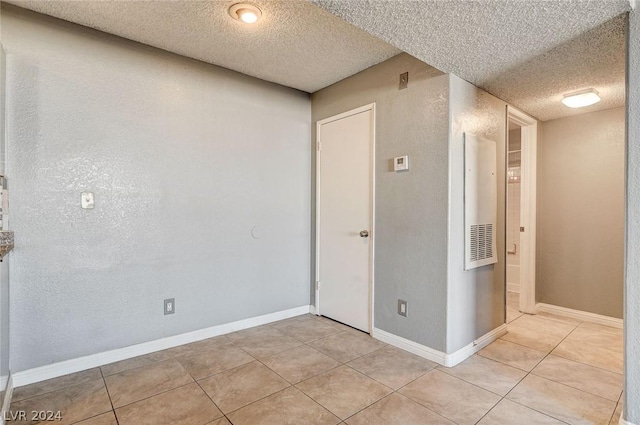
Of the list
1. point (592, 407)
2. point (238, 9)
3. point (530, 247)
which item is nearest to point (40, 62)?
point (238, 9)

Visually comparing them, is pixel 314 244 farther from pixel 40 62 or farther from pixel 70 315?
pixel 40 62

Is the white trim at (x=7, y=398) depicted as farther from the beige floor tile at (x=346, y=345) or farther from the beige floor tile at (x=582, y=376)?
the beige floor tile at (x=582, y=376)

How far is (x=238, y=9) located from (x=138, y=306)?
7.59ft

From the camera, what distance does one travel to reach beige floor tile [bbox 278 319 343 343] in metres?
3.00

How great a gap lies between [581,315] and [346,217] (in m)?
2.84

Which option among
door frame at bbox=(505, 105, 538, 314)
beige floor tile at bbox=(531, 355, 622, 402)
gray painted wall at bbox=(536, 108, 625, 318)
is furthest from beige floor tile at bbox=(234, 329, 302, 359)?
gray painted wall at bbox=(536, 108, 625, 318)

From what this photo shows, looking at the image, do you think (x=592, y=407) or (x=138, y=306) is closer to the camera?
(x=592, y=407)

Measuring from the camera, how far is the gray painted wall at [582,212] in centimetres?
340

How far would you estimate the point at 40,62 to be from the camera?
2.24m

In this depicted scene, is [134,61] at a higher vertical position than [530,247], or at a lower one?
higher

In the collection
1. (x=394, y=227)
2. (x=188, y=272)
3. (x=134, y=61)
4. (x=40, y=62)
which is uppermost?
(x=134, y=61)

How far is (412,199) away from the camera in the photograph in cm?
268

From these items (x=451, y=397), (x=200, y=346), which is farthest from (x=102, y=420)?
(x=451, y=397)

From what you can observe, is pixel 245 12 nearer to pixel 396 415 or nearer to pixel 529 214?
pixel 396 415
